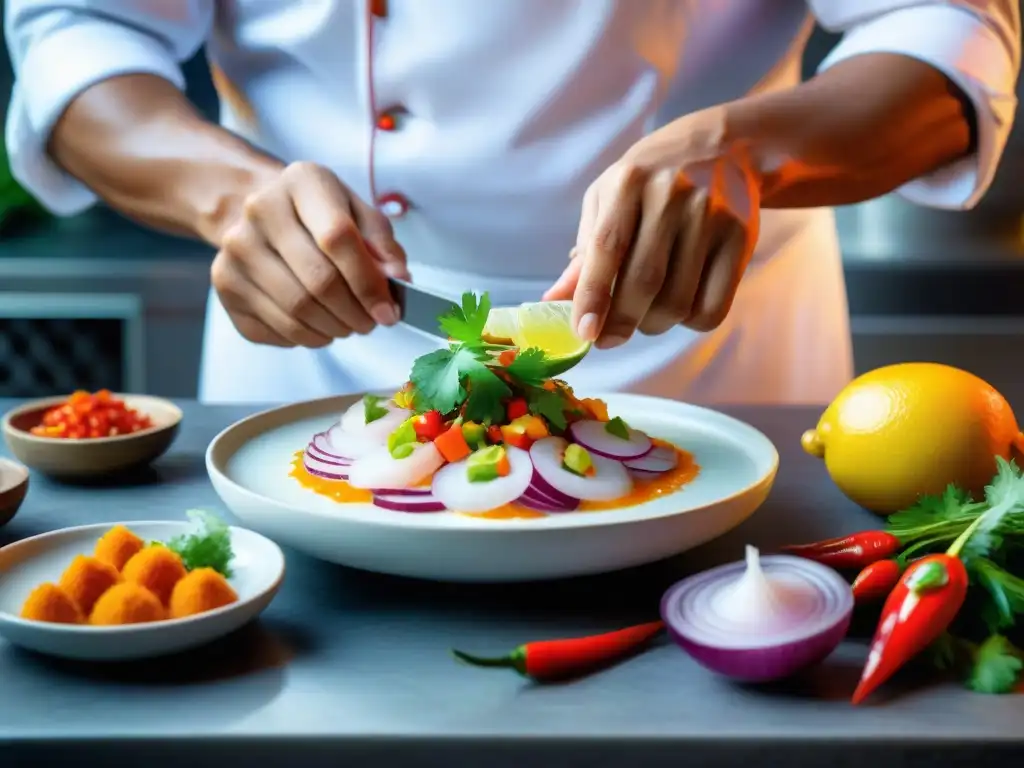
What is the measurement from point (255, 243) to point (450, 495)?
0.52 m

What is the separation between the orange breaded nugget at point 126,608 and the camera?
80 centimetres

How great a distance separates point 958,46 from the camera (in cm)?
153

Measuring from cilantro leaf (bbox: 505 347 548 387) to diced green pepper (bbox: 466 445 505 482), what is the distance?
0.34 feet

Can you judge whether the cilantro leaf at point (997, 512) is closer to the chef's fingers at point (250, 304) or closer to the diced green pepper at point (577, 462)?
the diced green pepper at point (577, 462)

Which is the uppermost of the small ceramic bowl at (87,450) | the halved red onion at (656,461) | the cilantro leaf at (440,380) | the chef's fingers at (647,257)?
the chef's fingers at (647,257)

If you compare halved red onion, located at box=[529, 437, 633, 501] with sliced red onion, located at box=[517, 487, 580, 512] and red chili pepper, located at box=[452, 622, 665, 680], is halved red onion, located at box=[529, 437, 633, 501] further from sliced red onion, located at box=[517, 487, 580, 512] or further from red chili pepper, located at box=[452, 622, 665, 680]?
red chili pepper, located at box=[452, 622, 665, 680]

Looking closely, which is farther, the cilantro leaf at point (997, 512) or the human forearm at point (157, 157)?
the human forearm at point (157, 157)

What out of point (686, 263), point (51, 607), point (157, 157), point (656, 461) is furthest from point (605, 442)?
point (157, 157)

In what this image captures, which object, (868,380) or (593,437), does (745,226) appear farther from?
(593,437)

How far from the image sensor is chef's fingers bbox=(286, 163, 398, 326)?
1286 mm

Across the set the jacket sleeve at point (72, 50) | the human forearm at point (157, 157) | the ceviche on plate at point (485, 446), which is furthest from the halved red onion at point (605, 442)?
the jacket sleeve at point (72, 50)

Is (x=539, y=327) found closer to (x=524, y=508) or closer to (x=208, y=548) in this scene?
(x=524, y=508)

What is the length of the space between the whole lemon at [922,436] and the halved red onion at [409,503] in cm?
43

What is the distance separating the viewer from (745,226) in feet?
4.22
